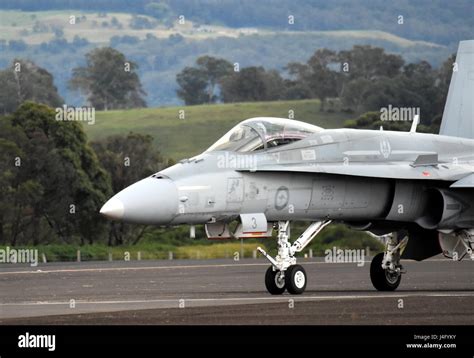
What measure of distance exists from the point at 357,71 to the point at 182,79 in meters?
43.3

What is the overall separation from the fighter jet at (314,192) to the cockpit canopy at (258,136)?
2 cm

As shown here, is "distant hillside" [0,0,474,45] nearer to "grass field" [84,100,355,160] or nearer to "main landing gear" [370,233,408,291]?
"grass field" [84,100,355,160]

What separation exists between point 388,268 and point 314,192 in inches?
104

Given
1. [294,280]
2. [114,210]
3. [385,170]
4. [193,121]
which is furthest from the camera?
[193,121]

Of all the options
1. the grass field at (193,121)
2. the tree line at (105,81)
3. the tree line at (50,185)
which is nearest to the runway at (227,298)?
the tree line at (50,185)

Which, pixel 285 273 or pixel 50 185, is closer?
pixel 285 273

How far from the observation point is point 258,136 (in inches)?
854

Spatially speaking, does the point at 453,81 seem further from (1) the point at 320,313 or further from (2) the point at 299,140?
(1) the point at 320,313

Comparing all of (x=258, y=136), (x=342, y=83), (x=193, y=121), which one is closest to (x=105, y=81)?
(x=342, y=83)

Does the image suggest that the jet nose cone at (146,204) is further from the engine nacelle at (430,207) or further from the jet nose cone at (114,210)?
the engine nacelle at (430,207)

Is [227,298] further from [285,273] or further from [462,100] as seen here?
[462,100]

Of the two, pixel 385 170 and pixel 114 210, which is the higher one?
pixel 385 170

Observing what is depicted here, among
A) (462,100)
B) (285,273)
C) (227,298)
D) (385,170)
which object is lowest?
(227,298)

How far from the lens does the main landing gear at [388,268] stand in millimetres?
23906
